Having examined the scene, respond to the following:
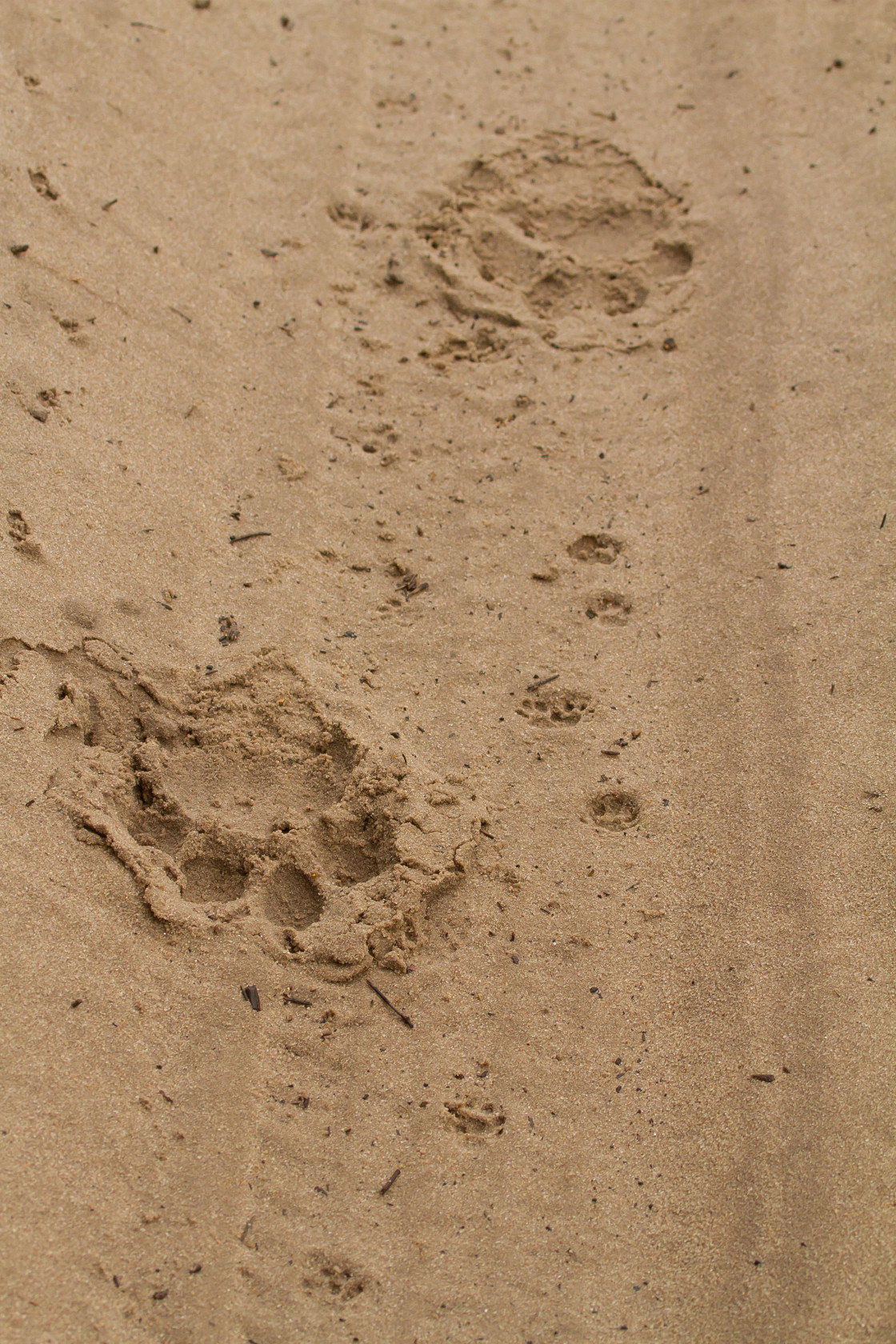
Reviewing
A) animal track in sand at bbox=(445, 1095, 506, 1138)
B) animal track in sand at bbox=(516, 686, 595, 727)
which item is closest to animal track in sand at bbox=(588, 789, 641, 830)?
animal track in sand at bbox=(516, 686, 595, 727)

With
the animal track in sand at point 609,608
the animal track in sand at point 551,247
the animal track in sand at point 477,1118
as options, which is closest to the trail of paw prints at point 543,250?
the animal track in sand at point 551,247

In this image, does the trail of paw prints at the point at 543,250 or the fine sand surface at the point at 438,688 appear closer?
the fine sand surface at the point at 438,688

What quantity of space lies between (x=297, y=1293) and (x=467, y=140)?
3.35 meters

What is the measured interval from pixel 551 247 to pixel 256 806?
6.84ft

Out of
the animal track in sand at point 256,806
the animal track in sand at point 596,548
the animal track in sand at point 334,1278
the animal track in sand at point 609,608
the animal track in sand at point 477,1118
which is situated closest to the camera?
the animal track in sand at point 334,1278

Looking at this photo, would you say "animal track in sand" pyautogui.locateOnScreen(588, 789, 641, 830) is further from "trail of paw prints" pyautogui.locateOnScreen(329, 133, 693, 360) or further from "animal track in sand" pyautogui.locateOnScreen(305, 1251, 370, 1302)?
"trail of paw prints" pyautogui.locateOnScreen(329, 133, 693, 360)

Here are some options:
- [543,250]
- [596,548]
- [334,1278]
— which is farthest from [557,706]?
[543,250]

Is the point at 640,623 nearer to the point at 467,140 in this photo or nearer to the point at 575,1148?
the point at 575,1148

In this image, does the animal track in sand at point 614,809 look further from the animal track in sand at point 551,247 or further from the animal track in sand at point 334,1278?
the animal track in sand at point 551,247

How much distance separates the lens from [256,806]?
2.16m

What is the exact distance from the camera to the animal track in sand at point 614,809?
2.23 m

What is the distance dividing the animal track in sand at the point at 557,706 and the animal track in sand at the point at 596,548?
0.42 meters

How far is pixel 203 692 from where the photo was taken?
2256 millimetres

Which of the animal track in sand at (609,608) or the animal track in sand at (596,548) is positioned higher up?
the animal track in sand at (596,548)
